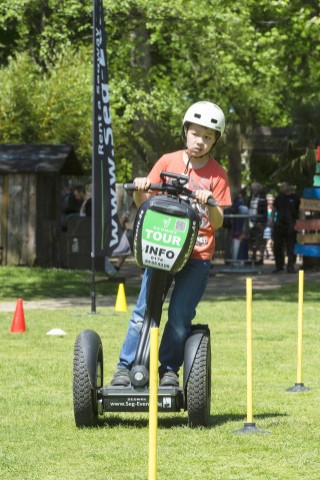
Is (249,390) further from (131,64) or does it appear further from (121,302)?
(131,64)

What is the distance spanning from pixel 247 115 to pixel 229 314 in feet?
107

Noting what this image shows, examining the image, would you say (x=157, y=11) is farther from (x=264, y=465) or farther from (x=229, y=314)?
(x=264, y=465)

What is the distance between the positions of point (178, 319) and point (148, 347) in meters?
0.41

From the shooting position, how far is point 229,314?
18.6 meters

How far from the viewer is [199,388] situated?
331 inches

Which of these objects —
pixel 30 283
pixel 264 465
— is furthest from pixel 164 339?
pixel 30 283

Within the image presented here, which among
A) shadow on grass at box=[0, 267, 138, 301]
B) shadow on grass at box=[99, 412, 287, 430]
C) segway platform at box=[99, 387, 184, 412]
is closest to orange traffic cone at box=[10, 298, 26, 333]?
shadow on grass at box=[0, 267, 138, 301]

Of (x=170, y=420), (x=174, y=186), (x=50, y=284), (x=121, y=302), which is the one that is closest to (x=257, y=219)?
(x=50, y=284)

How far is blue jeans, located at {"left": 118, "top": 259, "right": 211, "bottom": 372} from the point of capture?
8.62m

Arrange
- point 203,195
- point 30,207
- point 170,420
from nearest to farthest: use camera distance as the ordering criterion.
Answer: point 203,195, point 170,420, point 30,207

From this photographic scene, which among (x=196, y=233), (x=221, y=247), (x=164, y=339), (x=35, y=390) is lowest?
(x=221, y=247)

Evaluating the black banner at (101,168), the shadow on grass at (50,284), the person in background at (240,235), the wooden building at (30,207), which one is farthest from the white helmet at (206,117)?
the person in background at (240,235)

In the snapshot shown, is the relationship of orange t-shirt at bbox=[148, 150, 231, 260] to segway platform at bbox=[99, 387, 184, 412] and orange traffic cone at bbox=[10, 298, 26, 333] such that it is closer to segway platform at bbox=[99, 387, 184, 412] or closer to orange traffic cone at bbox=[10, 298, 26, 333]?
segway platform at bbox=[99, 387, 184, 412]

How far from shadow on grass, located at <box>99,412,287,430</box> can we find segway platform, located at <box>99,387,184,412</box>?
0.35 m
